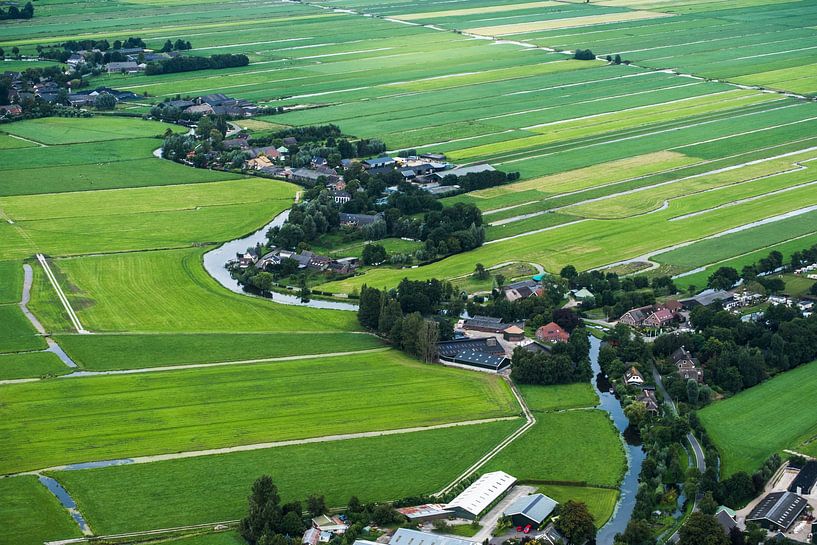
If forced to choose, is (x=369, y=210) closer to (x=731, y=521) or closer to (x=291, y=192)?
(x=291, y=192)

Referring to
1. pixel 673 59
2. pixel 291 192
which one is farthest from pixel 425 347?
pixel 673 59

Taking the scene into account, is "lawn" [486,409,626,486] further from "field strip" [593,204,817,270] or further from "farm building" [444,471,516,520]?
"field strip" [593,204,817,270]

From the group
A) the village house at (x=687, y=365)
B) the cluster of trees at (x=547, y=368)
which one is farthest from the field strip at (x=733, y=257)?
the cluster of trees at (x=547, y=368)

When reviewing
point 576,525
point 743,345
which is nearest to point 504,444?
point 576,525

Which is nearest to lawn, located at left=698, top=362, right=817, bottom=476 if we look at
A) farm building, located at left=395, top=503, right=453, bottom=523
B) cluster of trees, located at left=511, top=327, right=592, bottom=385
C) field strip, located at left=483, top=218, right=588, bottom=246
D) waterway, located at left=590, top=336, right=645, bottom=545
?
waterway, located at left=590, top=336, right=645, bottom=545

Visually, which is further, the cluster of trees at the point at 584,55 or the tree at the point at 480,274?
the cluster of trees at the point at 584,55

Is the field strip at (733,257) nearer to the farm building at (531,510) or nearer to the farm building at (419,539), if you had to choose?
the farm building at (531,510)

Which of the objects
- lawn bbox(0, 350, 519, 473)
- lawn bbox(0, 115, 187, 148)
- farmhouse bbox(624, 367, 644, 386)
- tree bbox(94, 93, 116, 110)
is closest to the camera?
lawn bbox(0, 350, 519, 473)
